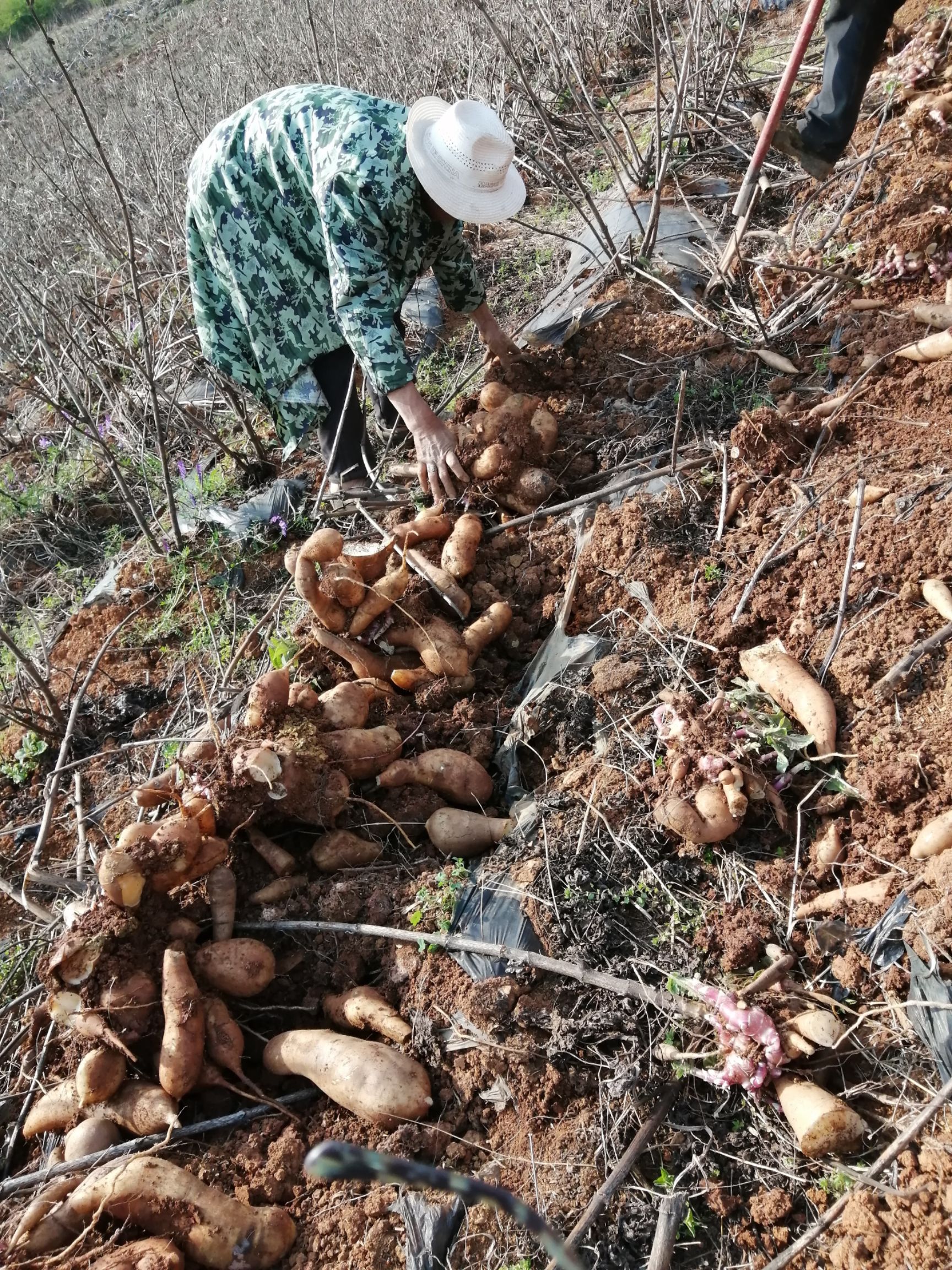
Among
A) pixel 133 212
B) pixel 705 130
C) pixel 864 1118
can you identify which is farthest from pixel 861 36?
pixel 133 212

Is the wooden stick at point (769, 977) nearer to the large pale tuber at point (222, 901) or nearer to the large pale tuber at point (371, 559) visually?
the large pale tuber at point (222, 901)

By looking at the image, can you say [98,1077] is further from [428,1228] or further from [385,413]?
[385,413]

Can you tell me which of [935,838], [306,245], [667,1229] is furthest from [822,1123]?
[306,245]

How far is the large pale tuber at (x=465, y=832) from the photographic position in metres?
2.10

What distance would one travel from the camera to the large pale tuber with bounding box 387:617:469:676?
243 cm

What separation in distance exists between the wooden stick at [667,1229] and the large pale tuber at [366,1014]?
24.2 inches

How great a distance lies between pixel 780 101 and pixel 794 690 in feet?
6.71

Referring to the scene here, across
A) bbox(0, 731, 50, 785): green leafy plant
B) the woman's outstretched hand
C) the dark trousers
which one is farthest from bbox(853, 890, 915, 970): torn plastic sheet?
bbox(0, 731, 50, 785): green leafy plant

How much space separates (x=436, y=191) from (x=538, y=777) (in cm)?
183

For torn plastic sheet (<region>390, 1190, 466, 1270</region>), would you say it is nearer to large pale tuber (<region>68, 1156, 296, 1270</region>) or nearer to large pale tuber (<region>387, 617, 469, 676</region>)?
large pale tuber (<region>68, 1156, 296, 1270</region>)

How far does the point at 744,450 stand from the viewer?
2.56 m

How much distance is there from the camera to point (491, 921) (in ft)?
6.21

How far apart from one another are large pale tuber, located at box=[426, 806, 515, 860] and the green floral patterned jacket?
56.5 inches

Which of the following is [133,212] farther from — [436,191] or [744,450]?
[744,450]
